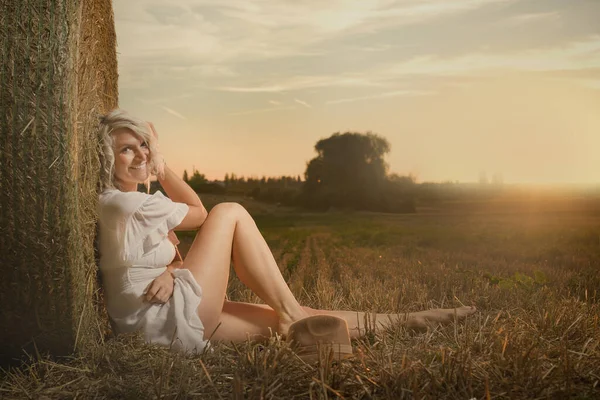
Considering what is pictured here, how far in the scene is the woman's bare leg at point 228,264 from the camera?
3.50 meters

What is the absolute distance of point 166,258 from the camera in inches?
135

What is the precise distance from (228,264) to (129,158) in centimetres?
89

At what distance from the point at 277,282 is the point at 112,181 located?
3.93 ft

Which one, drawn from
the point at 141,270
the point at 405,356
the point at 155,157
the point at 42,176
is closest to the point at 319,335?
the point at 405,356

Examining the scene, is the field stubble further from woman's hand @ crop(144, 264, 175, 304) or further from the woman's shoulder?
the woman's shoulder

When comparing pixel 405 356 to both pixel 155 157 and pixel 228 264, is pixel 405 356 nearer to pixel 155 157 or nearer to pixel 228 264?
pixel 228 264

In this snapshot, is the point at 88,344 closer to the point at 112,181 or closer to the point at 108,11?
the point at 112,181

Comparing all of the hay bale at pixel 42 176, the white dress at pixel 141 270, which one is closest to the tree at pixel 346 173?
the white dress at pixel 141 270

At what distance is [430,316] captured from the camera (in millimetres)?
4035

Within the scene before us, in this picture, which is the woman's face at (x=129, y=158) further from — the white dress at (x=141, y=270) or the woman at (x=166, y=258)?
the white dress at (x=141, y=270)

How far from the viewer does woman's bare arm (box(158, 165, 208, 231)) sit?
3.66 m

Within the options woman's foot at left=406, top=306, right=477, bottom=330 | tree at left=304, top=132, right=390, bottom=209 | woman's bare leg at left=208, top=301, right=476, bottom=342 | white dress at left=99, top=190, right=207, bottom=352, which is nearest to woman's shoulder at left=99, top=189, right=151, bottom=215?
white dress at left=99, top=190, right=207, bottom=352

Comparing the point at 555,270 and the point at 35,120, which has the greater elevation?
the point at 35,120

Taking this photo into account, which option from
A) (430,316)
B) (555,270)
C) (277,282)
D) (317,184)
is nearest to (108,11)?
(277,282)
